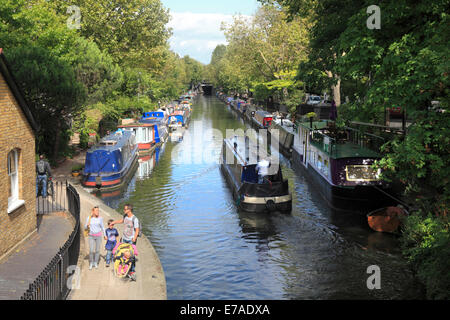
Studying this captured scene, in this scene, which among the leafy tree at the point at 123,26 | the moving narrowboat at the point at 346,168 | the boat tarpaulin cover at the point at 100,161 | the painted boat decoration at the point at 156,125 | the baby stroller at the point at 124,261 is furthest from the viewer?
the painted boat decoration at the point at 156,125

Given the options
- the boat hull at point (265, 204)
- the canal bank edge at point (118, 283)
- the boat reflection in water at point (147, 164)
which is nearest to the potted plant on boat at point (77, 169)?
the boat reflection in water at point (147, 164)

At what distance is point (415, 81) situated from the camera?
1609 centimetres

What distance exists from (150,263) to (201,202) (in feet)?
38.5

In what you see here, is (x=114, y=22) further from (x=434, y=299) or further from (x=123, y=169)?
(x=434, y=299)

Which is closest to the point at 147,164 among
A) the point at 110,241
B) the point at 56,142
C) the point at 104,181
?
the point at 56,142

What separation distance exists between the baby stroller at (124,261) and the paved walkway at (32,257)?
2003mm

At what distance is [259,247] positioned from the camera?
19109mm

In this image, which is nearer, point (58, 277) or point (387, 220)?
point (58, 277)

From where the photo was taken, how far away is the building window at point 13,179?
15172 millimetres

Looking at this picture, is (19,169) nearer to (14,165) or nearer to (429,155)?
(14,165)

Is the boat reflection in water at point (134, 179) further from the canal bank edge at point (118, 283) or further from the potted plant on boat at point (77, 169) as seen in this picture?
the canal bank edge at point (118, 283)

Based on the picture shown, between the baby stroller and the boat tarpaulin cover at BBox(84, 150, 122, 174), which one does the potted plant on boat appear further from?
the baby stroller

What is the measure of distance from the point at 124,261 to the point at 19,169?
5.27m
